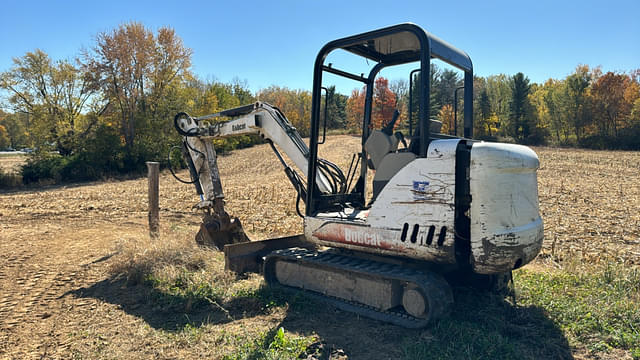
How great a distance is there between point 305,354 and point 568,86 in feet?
218

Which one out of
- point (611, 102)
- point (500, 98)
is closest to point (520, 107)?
point (611, 102)

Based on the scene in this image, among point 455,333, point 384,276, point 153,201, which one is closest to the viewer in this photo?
point 455,333

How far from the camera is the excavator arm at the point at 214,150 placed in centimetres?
635

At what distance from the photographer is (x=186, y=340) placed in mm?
4352

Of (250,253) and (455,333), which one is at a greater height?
(250,253)

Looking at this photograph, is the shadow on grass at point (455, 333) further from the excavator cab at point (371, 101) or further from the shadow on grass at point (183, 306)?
the excavator cab at point (371, 101)

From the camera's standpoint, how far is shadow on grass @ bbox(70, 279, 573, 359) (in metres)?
4.00

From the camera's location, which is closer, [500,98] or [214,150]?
→ [214,150]

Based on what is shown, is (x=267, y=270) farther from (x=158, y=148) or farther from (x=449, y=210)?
(x=158, y=148)

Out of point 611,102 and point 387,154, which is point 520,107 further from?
point 387,154

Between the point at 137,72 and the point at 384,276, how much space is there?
3115 cm

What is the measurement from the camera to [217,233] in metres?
7.59

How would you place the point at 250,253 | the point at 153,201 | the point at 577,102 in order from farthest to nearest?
the point at 577,102
the point at 153,201
the point at 250,253

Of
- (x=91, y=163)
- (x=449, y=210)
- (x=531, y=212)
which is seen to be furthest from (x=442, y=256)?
(x=91, y=163)
